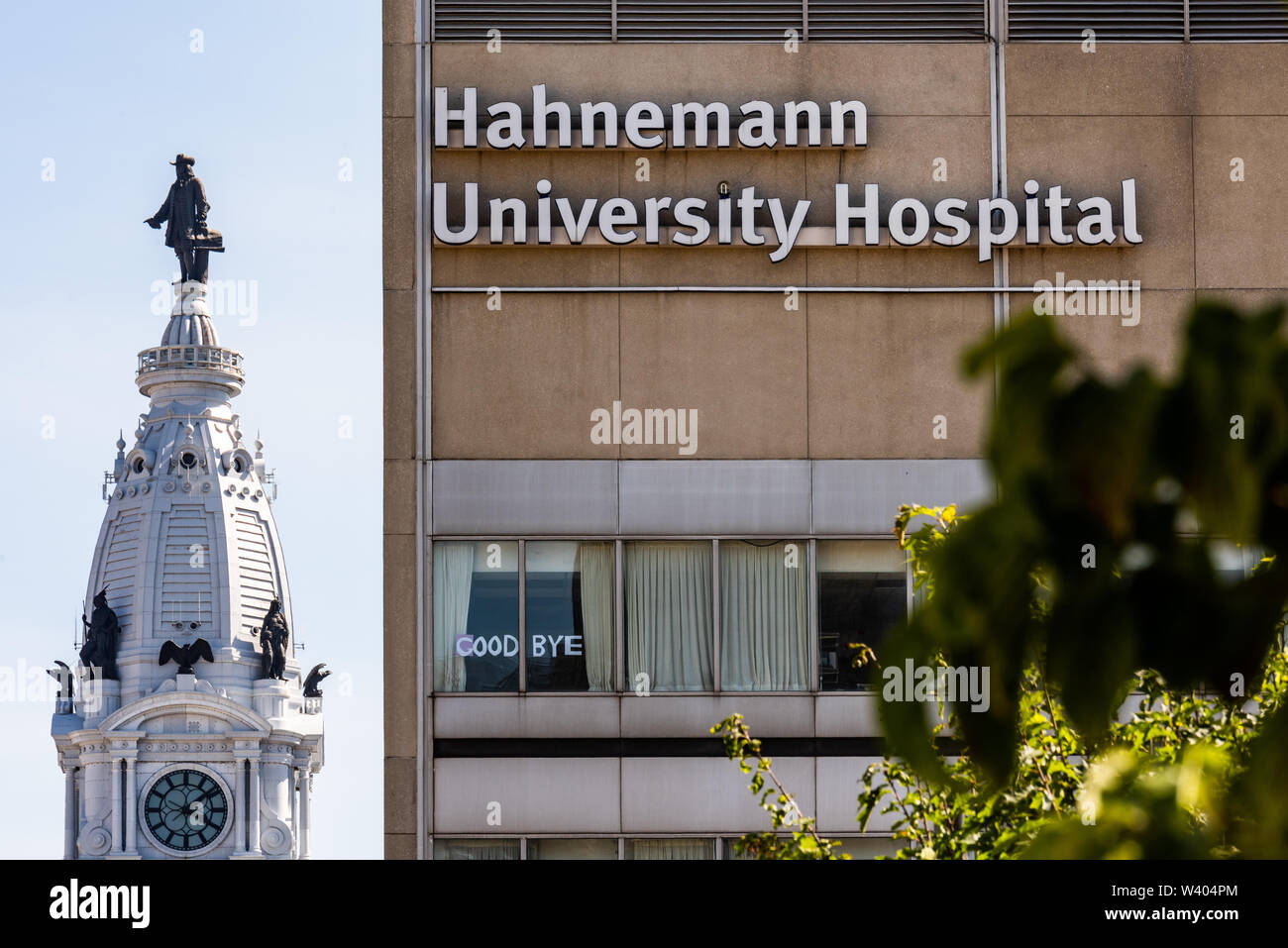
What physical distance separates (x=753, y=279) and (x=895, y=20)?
3.36 meters

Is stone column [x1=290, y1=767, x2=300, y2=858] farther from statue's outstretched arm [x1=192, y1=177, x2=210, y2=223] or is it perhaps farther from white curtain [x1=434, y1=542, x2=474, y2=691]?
white curtain [x1=434, y1=542, x2=474, y2=691]

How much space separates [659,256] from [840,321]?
6.75 ft

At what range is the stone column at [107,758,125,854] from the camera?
161m

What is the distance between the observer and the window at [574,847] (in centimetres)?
1928

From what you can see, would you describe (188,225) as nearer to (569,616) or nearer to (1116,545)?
(569,616)

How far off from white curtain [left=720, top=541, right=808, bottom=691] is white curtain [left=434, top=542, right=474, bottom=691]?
268 cm

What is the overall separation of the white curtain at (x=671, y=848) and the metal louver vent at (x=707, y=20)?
8.63 meters

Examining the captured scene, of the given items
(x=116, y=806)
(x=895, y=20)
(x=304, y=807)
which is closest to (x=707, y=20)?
(x=895, y=20)

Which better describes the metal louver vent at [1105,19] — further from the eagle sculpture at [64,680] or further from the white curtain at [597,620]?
the eagle sculpture at [64,680]

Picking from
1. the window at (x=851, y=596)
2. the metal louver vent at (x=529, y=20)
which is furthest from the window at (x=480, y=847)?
the metal louver vent at (x=529, y=20)

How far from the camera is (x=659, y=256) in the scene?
20453 millimetres
